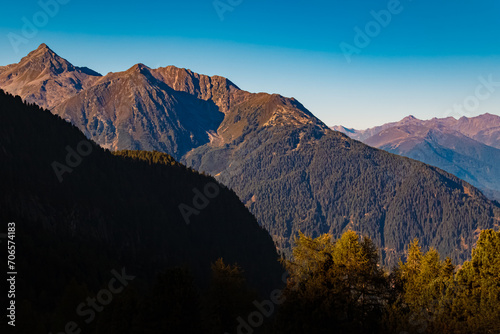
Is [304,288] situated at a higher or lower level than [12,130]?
lower

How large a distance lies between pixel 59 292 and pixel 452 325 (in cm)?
9448

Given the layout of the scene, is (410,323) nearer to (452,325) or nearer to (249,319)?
(452,325)

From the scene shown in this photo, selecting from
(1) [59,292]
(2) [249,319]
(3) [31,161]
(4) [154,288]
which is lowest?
(1) [59,292]

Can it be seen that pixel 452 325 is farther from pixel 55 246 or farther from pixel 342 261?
pixel 55 246

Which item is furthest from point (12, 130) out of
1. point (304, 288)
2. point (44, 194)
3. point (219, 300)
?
point (304, 288)

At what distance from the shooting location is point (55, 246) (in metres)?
132

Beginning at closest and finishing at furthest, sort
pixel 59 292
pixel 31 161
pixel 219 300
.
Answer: pixel 219 300, pixel 59 292, pixel 31 161

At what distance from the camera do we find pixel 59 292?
102 meters

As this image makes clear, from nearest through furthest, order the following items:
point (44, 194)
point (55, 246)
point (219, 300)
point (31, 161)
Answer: point (219, 300) < point (55, 246) < point (44, 194) < point (31, 161)

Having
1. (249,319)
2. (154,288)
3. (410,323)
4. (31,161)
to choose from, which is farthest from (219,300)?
(31,161)

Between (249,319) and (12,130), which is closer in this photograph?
(249,319)

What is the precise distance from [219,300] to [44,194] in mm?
143809

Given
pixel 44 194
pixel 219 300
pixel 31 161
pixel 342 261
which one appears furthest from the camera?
pixel 31 161

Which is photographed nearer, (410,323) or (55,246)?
(410,323)
